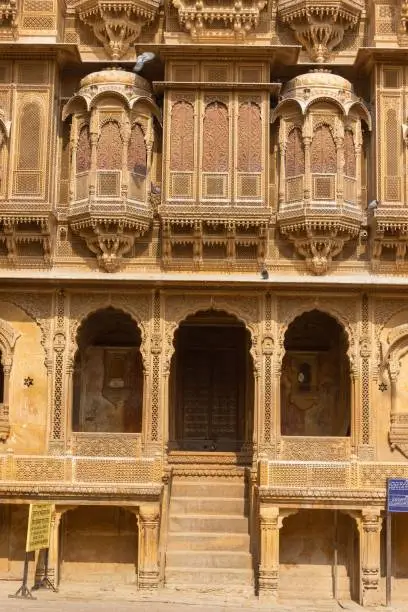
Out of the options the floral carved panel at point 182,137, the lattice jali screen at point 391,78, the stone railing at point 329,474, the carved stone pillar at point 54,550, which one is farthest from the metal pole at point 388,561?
the lattice jali screen at point 391,78

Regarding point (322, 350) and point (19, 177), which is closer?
point (19, 177)

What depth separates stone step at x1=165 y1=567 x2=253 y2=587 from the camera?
65.7ft

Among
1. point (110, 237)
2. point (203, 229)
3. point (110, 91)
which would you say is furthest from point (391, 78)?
point (110, 237)

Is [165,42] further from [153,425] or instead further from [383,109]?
[153,425]

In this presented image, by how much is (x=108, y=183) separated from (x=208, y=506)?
6.89 m

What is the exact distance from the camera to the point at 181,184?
2164cm

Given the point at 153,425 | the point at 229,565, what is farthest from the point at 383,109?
the point at 229,565

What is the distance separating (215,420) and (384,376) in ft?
15.9

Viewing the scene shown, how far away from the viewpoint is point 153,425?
21.3 meters

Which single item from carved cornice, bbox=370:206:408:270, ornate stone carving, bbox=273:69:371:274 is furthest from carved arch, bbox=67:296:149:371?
carved cornice, bbox=370:206:408:270

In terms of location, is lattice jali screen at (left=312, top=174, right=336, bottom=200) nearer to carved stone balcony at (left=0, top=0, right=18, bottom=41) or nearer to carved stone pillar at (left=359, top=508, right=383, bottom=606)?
carved stone pillar at (left=359, top=508, right=383, bottom=606)

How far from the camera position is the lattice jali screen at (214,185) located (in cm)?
2156

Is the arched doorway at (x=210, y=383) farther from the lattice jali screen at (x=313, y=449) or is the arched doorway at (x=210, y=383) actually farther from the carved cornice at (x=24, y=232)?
the carved cornice at (x=24, y=232)

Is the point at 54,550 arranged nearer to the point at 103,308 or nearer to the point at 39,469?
the point at 39,469
